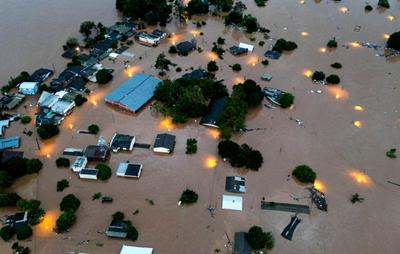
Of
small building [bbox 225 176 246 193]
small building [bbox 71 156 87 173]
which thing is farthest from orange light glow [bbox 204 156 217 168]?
small building [bbox 71 156 87 173]

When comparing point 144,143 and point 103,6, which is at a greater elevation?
point 103,6

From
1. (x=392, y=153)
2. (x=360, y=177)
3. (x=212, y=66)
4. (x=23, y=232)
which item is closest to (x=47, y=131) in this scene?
(x=23, y=232)

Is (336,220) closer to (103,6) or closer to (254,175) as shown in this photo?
(254,175)

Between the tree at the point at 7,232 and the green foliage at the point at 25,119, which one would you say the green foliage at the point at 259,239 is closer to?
the tree at the point at 7,232

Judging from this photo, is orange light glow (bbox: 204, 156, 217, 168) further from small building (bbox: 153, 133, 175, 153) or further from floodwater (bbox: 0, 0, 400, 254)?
small building (bbox: 153, 133, 175, 153)

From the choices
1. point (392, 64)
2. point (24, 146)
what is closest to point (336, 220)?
point (392, 64)

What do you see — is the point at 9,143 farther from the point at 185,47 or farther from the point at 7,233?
the point at 185,47

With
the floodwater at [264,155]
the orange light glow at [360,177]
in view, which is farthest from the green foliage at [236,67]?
the orange light glow at [360,177]
